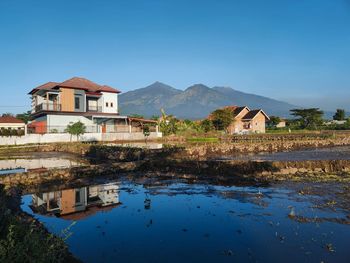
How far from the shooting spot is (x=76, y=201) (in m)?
11.8

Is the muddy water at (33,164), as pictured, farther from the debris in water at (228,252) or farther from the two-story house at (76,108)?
the two-story house at (76,108)

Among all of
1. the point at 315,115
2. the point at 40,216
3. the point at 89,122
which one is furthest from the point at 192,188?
the point at 315,115

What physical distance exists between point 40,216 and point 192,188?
6.49m

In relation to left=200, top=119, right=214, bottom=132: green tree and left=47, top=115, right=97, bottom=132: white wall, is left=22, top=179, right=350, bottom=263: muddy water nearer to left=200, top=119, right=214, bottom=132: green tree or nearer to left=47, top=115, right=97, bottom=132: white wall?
left=47, top=115, right=97, bottom=132: white wall

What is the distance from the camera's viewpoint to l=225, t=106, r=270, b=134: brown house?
63.8 meters

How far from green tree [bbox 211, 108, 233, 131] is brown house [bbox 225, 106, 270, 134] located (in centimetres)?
596

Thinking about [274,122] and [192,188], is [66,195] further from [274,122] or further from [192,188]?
[274,122]

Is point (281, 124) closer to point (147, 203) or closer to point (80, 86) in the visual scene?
point (80, 86)

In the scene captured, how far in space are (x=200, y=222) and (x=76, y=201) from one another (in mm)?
5134

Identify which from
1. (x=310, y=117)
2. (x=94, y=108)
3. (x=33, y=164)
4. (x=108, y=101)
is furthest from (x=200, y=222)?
(x=310, y=117)

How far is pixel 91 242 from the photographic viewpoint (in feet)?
25.4

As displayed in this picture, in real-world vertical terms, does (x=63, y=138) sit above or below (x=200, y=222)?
above

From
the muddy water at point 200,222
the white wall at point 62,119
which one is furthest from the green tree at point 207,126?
the muddy water at point 200,222

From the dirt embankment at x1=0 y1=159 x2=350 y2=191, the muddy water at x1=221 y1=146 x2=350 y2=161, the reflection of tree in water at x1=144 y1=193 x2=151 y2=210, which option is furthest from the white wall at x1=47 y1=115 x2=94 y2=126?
the reflection of tree in water at x1=144 y1=193 x2=151 y2=210
